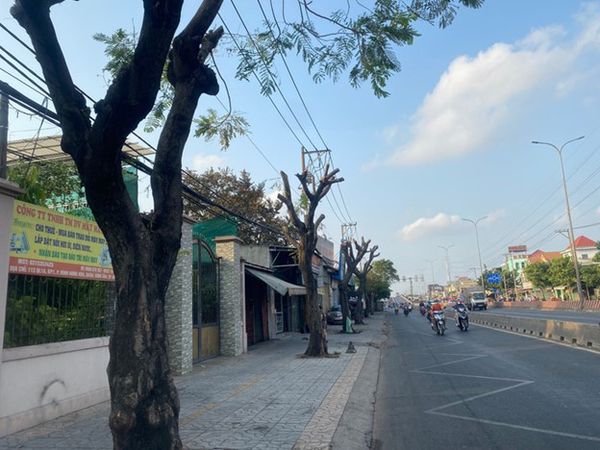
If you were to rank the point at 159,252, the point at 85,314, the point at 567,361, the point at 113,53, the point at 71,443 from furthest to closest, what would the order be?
the point at 567,361, the point at 85,314, the point at 113,53, the point at 71,443, the point at 159,252

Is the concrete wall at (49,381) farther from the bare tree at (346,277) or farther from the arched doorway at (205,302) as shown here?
the bare tree at (346,277)

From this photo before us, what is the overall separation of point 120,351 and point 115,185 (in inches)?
60.8

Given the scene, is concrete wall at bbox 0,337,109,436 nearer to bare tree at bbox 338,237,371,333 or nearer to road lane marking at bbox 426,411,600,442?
road lane marking at bbox 426,411,600,442

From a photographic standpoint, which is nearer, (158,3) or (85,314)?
(158,3)

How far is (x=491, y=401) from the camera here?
827 cm

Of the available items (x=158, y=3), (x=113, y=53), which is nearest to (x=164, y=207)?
(x=158, y=3)

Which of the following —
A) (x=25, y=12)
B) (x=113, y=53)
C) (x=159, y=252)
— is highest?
(x=113, y=53)

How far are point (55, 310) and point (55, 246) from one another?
1063 mm

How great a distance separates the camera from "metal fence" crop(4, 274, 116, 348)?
23.7ft

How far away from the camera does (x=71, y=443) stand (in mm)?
6242

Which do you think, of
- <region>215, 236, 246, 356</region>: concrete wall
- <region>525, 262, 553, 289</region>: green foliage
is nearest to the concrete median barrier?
<region>215, 236, 246, 356</region>: concrete wall

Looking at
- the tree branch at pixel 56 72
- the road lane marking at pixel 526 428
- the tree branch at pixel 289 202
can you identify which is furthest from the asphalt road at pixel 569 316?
the tree branch at pixel 56 72

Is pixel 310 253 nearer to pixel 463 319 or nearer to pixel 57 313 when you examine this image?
pixel 57 313

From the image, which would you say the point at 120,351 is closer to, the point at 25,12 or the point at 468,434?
the point at 25,12
